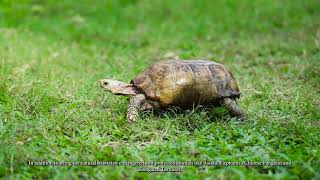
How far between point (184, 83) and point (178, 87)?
75 millimetres

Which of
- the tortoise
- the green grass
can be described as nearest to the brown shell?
the tortoise

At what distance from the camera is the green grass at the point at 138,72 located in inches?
146

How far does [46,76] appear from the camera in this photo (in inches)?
232

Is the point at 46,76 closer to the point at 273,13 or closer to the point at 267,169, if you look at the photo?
A: the point at 267,169

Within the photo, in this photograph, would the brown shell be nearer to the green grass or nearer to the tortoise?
the tortoise

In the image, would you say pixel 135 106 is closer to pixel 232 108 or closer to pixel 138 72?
pixel 232 108

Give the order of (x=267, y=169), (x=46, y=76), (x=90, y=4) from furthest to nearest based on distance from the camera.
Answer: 1. (x=90, y=4)
2. (x=46, y=76)
3. (x=267, y=169)

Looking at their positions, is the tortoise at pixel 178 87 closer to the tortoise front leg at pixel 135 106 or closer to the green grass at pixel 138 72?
the tortoise front leg at pixel 135 106

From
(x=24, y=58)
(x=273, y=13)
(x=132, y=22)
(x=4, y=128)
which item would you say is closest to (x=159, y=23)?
(x=132, y=22)

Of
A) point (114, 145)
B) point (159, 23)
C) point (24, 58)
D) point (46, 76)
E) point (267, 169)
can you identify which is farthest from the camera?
point (159, 23)

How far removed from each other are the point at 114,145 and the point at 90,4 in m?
7.94

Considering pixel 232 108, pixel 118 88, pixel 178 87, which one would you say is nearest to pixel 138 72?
pixel 118 88

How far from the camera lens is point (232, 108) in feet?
15.7

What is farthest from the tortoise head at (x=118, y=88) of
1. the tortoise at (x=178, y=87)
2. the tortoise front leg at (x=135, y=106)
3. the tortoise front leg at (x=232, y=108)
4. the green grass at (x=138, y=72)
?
the tortoise front leg at (x=232, y=108)
